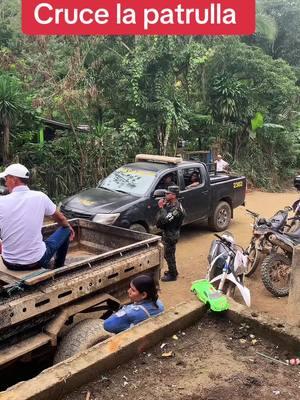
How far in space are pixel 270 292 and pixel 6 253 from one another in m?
4.19

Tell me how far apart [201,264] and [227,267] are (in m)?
2.16

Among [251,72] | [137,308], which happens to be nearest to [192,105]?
[251,72]

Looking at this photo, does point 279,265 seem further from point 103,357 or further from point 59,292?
point 103,357

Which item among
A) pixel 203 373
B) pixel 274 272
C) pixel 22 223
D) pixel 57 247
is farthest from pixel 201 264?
pixel 203 373

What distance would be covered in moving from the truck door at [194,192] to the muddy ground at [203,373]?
6127 mm

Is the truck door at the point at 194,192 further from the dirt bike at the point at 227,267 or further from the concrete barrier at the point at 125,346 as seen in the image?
the concrete barrier at the point at 125,346

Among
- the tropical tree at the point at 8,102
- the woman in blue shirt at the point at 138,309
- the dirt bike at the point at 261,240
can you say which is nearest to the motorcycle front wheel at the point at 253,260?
the dirt bike at the point at 261,240

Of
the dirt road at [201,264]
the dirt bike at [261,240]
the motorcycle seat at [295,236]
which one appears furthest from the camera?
the dirt bike at [261,240]

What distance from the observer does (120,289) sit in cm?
498

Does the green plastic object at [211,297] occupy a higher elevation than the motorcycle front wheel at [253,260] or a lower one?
higher

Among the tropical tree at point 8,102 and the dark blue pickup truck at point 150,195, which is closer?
the dark blue pickup truck at point 150,195

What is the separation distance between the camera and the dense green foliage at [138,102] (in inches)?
482

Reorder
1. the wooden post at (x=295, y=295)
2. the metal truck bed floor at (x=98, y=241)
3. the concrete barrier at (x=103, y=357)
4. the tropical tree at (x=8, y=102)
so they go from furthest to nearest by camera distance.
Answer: the tropical tree at (x=8, y=102)
the metal truck bed floor at (x=98, y=241)
the wooden post at (x=295, y=295)
the concrete barrier at (x=103, y=357)

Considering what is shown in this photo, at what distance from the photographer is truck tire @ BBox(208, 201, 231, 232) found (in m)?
10.6
